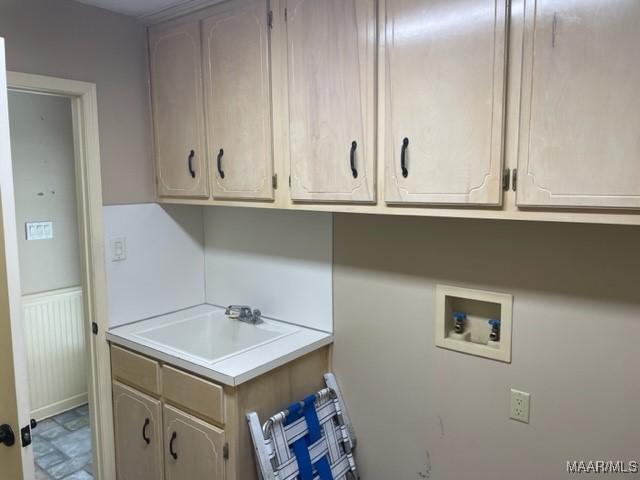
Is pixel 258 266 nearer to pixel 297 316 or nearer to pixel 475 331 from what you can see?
pixel 297 316

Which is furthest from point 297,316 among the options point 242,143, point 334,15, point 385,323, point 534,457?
point 334,15

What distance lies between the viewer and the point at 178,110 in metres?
2.20

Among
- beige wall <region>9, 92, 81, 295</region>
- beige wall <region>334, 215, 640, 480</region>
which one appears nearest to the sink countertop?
beige wall <region>334, 215, 640, 480</region>

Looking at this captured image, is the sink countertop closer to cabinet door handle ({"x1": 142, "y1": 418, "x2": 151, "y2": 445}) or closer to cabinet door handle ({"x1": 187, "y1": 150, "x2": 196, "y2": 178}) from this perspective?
cabinet door handle ({"x1": 142, "y1": 418, "x2": 151, "y2": 445})

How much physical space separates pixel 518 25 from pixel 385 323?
1166 mm

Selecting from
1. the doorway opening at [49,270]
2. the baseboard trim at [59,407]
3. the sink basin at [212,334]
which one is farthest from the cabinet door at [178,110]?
the baseboard trim at [59,407]

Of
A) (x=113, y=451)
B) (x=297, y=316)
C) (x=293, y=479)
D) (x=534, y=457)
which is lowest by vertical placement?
→ (x=113, y=451)

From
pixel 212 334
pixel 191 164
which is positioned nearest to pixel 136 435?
pixel 212 334

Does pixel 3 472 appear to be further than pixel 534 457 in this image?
No

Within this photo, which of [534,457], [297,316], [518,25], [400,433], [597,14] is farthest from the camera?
[297,316]

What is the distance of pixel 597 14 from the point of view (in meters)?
1.14

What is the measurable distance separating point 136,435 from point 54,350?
4.50 feet

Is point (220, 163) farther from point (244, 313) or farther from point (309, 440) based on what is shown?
point (309, 440)

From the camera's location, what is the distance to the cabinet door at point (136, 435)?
210cm
